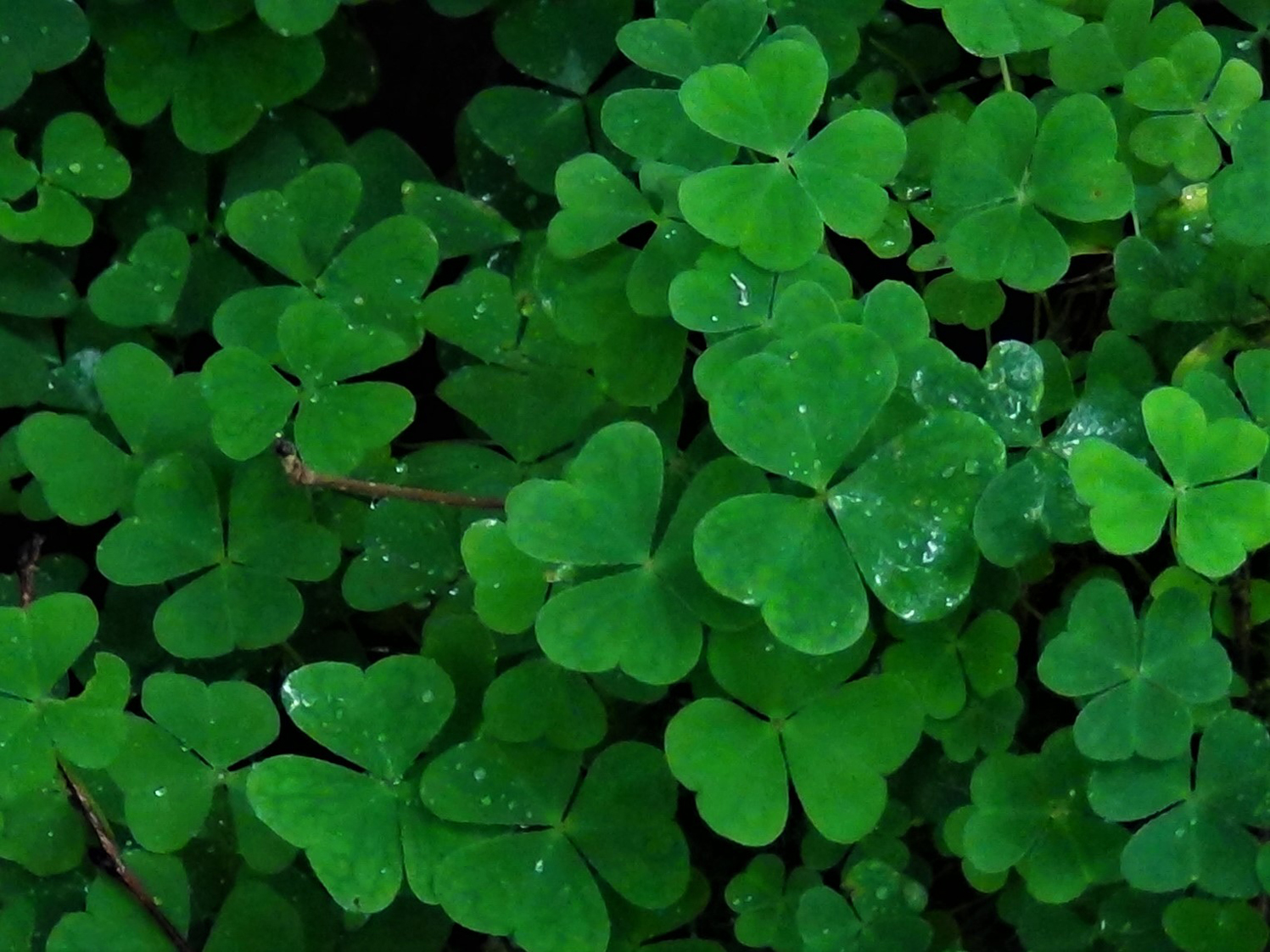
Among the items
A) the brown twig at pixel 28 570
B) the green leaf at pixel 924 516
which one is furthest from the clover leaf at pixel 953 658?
the brown twig at pixel 28 570

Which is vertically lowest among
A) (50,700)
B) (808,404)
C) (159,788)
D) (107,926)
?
(107,926)

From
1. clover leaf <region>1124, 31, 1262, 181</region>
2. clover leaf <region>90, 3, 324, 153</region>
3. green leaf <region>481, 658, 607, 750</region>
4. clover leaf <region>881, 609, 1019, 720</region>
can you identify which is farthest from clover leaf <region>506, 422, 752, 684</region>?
clover leaf <region>90, 3, 324, 153</region>

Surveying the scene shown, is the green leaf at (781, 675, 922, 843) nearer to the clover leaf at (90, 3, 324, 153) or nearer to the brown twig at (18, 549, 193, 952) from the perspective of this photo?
the brown twig at (18, 549, 193, 952)

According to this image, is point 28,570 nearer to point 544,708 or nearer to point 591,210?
point 544,708

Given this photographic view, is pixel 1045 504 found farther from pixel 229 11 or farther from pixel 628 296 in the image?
pixel 229 11

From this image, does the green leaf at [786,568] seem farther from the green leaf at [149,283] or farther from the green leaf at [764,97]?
the green leaf at [149,283]

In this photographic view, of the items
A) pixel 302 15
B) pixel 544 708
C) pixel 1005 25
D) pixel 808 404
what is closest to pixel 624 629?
pixel 544 708

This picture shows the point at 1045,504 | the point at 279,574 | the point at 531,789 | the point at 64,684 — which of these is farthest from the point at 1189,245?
the point at 64,684

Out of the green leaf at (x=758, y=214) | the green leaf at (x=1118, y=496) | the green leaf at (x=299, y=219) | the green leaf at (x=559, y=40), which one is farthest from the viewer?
the green leaf at (x=559, y=40)
